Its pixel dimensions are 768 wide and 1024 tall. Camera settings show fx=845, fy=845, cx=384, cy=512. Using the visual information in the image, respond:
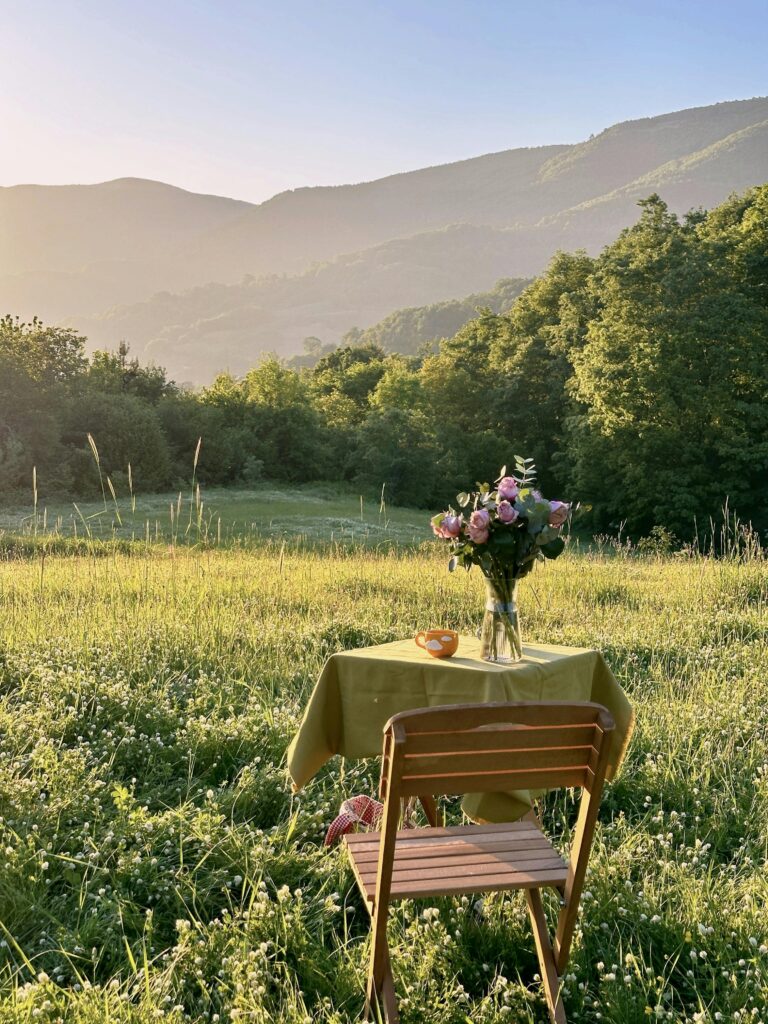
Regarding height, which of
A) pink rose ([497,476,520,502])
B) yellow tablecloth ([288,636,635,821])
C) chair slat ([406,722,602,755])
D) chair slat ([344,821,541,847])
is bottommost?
chair slat ([344,821,541,847])

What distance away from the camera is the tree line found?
32.5 meters

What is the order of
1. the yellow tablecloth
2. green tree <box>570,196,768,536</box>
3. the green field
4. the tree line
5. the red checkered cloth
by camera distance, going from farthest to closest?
the tree line, green tree <box>570,196,768,536</box>, the green field, the red checkered cloth, the yellow tablecloth

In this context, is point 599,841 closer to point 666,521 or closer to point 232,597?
point 232,597

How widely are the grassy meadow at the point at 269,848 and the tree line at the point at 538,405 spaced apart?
25.7 meters

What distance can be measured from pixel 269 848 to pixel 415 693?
999 millimetres

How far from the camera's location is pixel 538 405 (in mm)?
44406

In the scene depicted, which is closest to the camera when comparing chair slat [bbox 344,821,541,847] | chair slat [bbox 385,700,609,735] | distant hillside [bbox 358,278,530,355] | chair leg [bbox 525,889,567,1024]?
chair slat [bbox 385,700,609,735]

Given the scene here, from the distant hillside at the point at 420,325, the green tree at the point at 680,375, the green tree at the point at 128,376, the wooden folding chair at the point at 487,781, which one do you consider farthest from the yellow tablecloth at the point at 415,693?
the distant hillside at the point at 420,325

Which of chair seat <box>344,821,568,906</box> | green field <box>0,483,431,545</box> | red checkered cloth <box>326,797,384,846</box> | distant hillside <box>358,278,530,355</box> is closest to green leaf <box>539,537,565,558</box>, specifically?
chair seat <box>344,821,568,906</box>

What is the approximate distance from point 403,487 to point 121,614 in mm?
35840

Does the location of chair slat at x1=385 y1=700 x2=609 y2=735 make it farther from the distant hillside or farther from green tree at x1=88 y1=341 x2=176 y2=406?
the distant hillside

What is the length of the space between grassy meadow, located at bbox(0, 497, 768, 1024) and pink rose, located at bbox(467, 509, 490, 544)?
1558mm

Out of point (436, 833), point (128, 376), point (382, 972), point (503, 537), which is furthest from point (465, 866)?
point (128, 376)

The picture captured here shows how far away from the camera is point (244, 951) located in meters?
3.26
